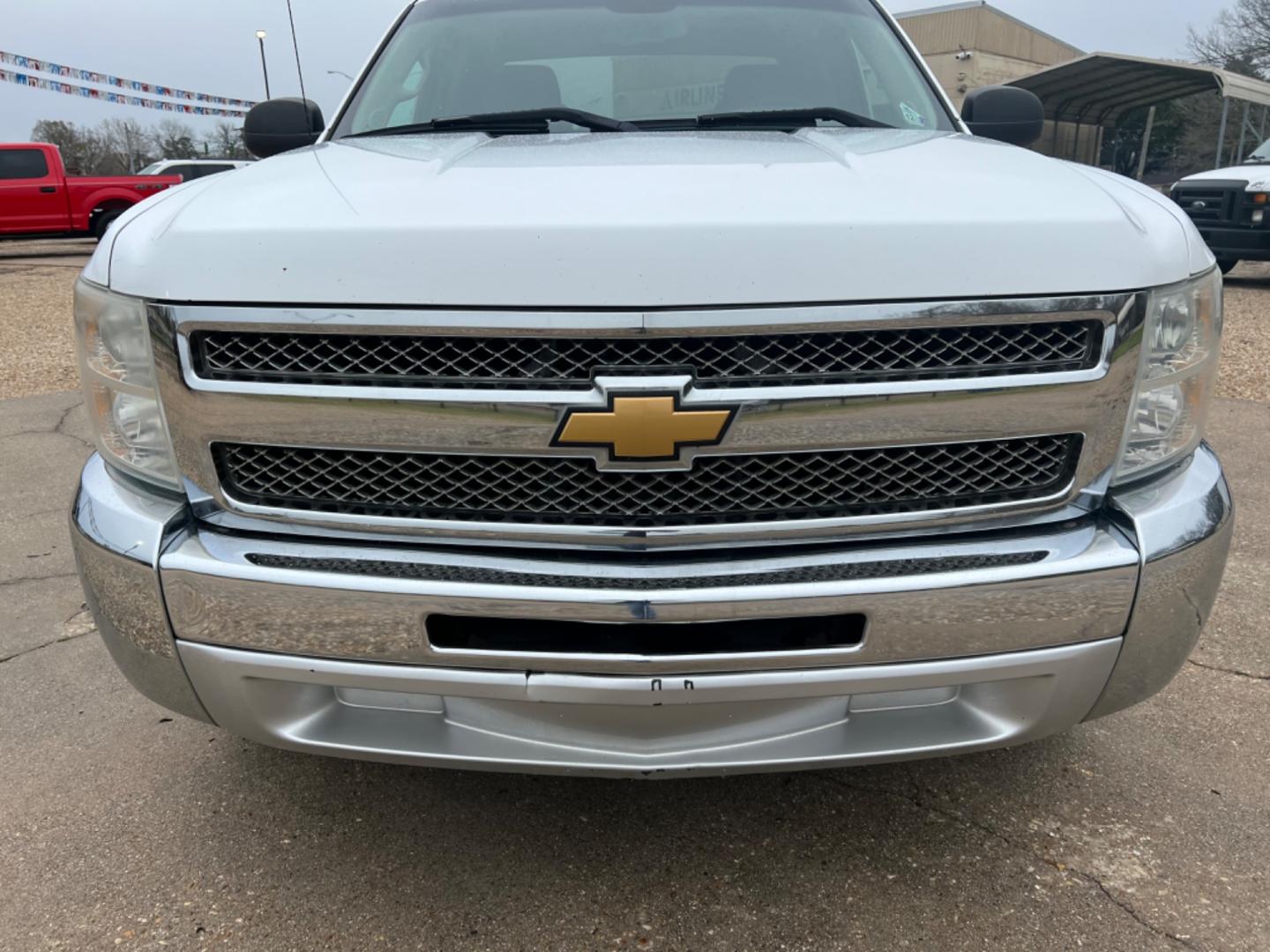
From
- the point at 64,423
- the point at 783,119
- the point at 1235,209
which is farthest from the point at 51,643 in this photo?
the point at 1235,209

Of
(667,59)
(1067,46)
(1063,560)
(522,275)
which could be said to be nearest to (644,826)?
(1063,560)

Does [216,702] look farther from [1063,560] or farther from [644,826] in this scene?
[1063,560]

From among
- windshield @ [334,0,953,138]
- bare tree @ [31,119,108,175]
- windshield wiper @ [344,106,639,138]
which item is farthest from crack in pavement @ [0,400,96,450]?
bare tree @ [31,119,108,175]

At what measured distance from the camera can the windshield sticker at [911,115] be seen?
2.68m

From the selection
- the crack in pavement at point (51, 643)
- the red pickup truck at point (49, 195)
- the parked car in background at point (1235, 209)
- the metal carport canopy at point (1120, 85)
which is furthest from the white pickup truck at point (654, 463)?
the metal carport canopy at point (1120, 85)

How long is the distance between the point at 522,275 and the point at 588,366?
0.56ft

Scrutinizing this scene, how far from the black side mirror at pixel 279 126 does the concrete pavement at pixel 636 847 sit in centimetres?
176

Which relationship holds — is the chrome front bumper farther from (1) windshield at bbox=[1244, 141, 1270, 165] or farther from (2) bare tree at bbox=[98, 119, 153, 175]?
(2) bare tree at bbox=[98, 119, 153, 175]

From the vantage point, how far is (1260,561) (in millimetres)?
3533

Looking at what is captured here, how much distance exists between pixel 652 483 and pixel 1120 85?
22111mm

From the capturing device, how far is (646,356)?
1.54 m

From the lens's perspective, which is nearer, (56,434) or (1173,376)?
(1173,376)

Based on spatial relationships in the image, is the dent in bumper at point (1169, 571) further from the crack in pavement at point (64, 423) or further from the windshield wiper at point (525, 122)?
the crack in pavement at point (64, 423)

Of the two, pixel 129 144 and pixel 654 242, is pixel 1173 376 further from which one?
pixel 129 144
